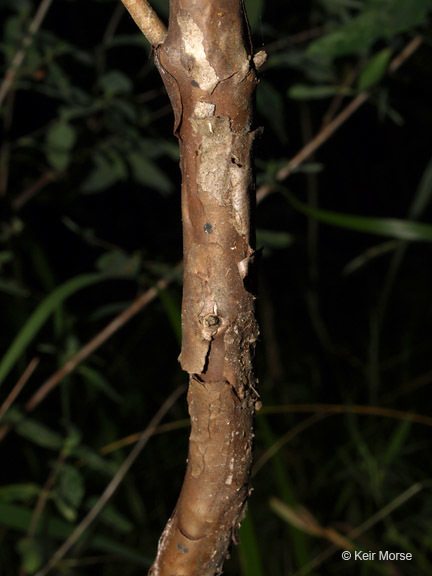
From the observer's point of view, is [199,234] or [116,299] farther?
[116,299]

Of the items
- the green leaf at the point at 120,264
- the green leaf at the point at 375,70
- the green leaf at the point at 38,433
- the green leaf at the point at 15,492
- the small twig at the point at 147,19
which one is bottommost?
the small twig at the point at 147,19

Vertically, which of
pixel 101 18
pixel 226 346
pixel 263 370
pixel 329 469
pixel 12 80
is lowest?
pixel 226 346

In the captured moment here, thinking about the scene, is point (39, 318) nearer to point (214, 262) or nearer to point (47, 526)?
point (47, 526)

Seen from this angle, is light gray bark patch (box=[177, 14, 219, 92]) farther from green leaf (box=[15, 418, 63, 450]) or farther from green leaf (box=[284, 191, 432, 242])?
green leaf (box=[15, 418, 63, 450])

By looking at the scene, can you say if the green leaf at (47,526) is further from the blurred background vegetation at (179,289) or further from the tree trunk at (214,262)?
the tree trunk at (214,262)

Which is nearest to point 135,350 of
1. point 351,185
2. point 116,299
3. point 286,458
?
point 116,299

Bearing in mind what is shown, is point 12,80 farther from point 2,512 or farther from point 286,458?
point 286,458

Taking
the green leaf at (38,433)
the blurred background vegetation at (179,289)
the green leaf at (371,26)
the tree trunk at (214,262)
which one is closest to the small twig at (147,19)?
the tree trunk at (214,262)
